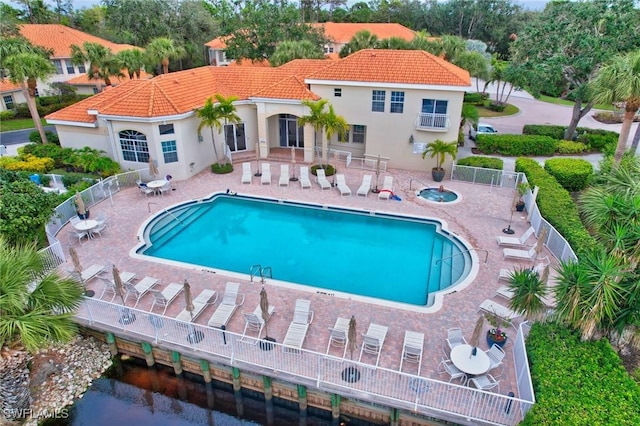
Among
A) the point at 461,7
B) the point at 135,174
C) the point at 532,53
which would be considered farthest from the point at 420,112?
the point at 461,7

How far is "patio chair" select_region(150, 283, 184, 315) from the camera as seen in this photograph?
13.6 m

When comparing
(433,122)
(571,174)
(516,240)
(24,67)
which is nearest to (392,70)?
(433,122)

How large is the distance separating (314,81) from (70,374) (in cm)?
2128

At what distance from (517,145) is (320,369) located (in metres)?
26.7

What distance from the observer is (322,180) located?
2441cm

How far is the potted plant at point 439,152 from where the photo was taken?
24141 millimetres

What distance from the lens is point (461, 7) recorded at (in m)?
73.6

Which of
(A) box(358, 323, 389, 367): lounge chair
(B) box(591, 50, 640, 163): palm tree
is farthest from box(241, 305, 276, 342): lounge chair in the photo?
(B) box(591, 50, 640, 163): palm tree

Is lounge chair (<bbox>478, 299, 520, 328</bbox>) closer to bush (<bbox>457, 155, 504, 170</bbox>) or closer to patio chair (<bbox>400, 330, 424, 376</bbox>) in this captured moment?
patio chair (<bbox>400, 330, 424, 376</bbox>)

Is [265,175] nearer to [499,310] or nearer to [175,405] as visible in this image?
[175,405]

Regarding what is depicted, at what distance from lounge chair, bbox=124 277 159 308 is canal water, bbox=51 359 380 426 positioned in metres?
2.42

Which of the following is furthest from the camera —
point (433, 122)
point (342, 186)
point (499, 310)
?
point (433, 122)

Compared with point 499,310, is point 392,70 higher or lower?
higher

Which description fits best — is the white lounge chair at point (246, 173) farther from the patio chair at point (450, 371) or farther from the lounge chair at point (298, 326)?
the patio chair at point (450, 371)
